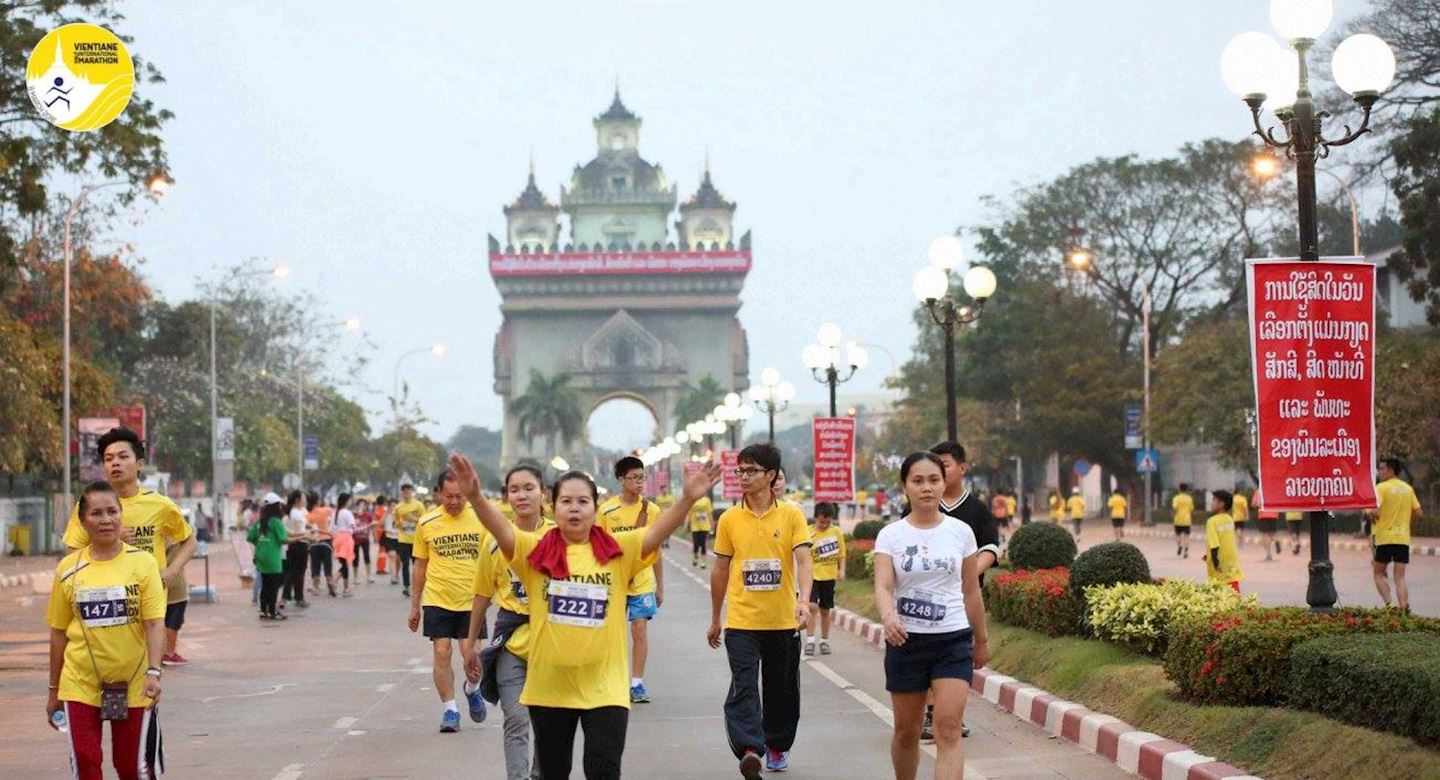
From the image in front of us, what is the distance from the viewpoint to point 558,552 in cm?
830

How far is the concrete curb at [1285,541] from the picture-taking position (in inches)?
1659

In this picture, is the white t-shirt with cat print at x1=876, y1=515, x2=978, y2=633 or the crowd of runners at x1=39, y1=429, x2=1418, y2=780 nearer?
the crowd of runners at x1=39, y1=429, x2=1418, y2=780

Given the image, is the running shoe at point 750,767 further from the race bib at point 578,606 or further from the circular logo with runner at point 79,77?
the circular logo with runner at point 79,77

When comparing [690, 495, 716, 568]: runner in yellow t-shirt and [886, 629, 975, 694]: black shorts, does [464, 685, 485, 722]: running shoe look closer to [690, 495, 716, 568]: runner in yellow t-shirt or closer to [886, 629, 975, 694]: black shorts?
[886, 629, 975, 694]: black shorts

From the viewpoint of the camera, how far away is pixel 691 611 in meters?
29.3

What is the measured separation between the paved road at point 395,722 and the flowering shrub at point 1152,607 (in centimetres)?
102

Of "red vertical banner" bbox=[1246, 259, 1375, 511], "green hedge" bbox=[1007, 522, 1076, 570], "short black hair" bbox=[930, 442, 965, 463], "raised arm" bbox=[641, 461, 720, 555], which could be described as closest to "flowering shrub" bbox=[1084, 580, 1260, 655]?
"red vertical banner" bbox=[1246, 259, 1375, 511]

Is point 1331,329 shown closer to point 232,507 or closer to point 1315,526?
point 1315,526

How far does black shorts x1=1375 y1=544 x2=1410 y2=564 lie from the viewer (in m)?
21.2

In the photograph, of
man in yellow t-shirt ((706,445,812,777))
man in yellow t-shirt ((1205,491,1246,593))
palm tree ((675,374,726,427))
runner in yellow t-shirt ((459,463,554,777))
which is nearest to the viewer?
runner in yellow t-shirt ((459,463,554,777))

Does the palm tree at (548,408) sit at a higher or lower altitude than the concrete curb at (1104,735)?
higher

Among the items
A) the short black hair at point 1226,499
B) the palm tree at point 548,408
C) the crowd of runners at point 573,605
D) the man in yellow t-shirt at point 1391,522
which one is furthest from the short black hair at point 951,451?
the palm tree at point 548,408

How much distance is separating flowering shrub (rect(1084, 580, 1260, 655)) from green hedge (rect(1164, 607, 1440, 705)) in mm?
1531

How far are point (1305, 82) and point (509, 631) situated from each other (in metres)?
6.36
